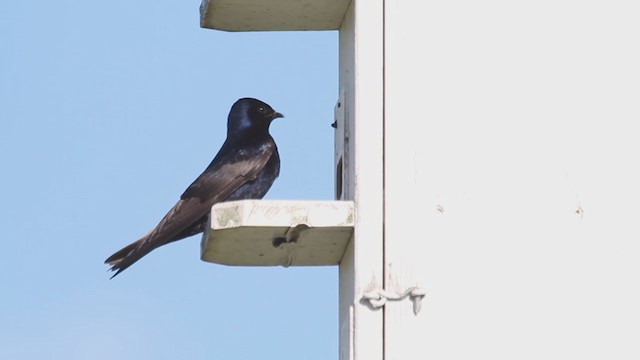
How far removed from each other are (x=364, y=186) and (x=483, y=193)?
0.79 feet

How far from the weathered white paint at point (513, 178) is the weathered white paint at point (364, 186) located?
0.02 metres

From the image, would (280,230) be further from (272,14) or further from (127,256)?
(127,256)

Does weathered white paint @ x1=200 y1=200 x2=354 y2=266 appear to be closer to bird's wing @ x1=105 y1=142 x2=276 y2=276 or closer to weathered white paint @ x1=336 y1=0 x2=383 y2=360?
weathered white paint @ x1=336 y1=0 x2=383 y2=360

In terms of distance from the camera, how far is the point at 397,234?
11.4 ft

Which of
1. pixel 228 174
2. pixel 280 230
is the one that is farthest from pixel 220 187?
pixel 280 230

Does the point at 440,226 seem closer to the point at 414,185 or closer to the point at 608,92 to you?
the point at 414,185

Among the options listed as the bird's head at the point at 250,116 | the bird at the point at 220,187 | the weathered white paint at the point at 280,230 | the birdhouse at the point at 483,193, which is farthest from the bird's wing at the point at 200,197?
the birdhouse at the point at 483,193

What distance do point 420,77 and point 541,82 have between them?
0.25 metres

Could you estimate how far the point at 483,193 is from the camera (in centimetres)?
A: 352

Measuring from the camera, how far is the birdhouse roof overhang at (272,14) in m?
4.02

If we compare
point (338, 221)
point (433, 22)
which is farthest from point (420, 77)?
point (338, 221)

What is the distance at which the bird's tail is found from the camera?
4.67 metres

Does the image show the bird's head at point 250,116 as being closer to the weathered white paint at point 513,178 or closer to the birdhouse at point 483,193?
the birdhouse at point 483,193

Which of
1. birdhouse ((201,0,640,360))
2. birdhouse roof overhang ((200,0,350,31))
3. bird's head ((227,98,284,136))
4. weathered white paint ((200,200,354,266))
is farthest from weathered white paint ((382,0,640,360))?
bird's head ((227,98,284,136))
